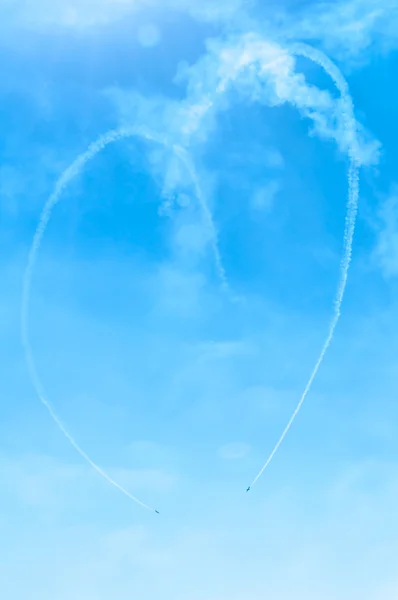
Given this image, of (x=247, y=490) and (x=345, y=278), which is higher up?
(x=345, y=278)

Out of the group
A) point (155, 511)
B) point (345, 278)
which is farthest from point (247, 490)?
point (345, 278)

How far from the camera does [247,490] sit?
7738cm

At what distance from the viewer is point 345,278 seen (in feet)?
240

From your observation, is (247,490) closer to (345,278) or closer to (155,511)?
(155,511)

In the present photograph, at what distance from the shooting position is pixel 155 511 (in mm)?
75312

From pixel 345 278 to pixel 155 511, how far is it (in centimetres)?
6229

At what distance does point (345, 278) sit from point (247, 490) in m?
49.5

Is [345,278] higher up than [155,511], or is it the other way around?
[345,278]

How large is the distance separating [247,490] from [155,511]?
1991 centimetres
